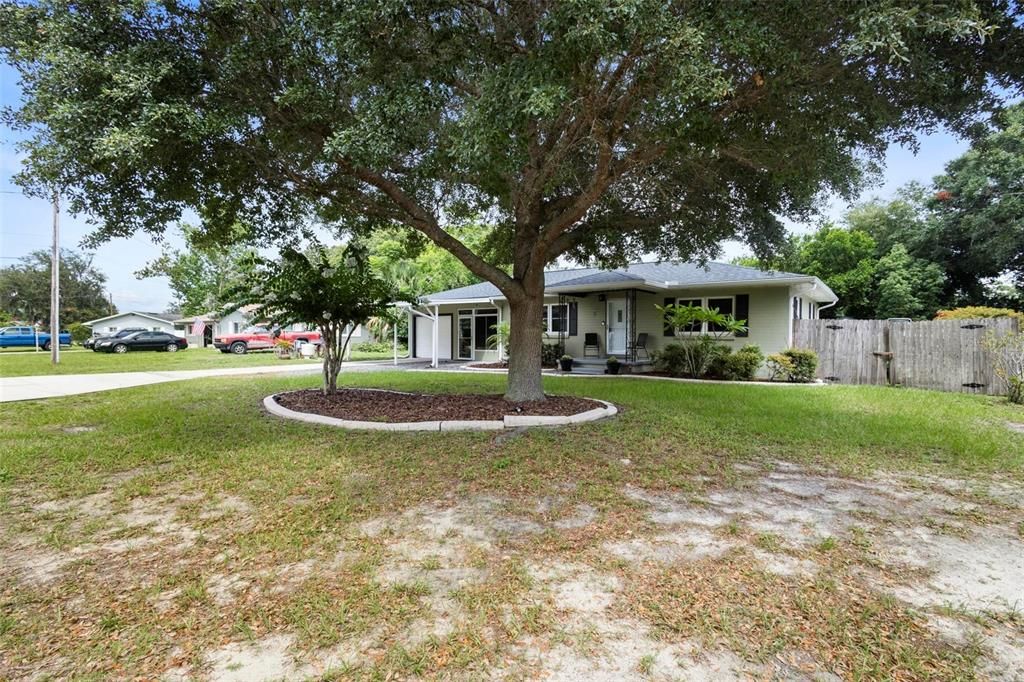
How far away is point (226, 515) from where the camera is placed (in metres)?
3.68

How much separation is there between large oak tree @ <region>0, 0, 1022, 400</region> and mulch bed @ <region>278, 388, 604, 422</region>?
2147 millimetres

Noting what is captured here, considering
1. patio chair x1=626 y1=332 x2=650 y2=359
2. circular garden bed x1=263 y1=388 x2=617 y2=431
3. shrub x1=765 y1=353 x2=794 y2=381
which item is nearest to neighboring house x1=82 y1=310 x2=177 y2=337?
patio chair x1=626 y1=332 x2=650 y2=359

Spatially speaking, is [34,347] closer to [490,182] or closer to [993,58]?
[490,182]

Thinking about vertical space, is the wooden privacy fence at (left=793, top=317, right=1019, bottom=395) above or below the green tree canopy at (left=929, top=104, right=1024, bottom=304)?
below

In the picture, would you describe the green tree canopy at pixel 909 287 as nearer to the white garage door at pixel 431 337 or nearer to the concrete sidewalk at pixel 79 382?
the white garage door at pixel 431 337

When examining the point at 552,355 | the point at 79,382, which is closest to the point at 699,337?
the point at 552,355

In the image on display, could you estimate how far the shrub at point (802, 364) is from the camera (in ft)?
40.0

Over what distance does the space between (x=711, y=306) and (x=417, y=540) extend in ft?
42.5

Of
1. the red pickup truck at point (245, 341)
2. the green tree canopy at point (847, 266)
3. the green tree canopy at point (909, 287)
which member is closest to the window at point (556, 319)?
the green tree canopy at point (847, 266)

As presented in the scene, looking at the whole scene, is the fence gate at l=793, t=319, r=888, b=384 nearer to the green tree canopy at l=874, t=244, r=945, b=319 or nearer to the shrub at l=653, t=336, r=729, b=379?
the shrub at l=653, t=336, r=729, b=379

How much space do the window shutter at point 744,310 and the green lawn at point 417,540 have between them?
6.63 meters

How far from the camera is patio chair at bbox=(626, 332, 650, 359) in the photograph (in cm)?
1466

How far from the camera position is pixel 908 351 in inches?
455

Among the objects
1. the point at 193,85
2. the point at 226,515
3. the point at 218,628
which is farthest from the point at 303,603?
the point at 193,85
